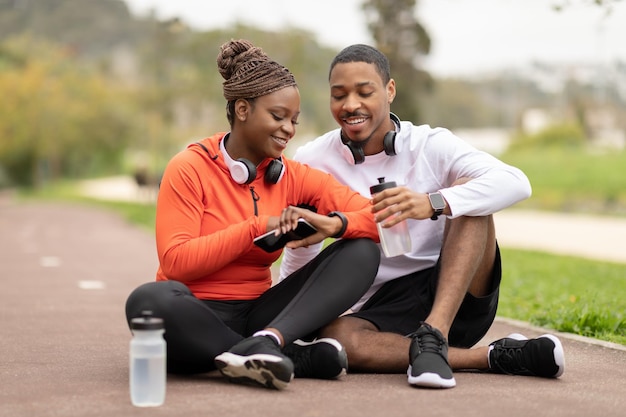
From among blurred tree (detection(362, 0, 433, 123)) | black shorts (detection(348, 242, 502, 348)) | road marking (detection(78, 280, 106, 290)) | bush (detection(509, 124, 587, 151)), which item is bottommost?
road marking (detection(78, 280, 106, 290))

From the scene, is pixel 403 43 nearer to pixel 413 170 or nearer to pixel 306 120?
pixel 413 170

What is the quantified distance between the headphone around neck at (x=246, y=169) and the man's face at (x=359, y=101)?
Result: 1.47 ft

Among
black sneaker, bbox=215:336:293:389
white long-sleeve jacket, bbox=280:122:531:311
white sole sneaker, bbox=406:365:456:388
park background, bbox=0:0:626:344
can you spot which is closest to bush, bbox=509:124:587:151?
park background, bbox=0:0:626:344

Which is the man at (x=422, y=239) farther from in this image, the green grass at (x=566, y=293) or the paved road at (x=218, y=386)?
the green grass at (x=566, y=293)

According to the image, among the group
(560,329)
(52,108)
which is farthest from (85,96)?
(560,329)

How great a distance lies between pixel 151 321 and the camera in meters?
3.87

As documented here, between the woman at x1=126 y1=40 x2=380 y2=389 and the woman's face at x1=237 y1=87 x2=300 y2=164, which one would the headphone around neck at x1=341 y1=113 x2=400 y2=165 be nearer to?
the woman at x1=126 y1=40 x2=380 y2=389

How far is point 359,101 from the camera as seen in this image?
5.12 meters

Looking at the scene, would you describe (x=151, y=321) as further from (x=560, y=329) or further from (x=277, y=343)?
(x=560, y=329)

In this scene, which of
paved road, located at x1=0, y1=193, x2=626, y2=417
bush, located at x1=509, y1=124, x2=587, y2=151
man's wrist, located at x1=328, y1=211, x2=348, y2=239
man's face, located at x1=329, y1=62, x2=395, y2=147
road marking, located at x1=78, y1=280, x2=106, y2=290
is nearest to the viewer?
paved road, located at x1=0, y1=193, x2=626, y2=417

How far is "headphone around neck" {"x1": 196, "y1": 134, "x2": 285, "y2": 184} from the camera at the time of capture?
4.70 metres

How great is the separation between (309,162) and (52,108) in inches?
1966

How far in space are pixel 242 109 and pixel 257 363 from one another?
49.2 inches

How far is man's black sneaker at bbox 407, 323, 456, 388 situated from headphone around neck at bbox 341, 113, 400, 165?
93 centimetres
